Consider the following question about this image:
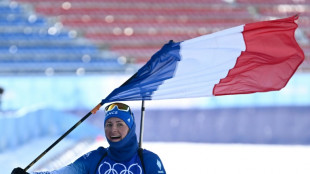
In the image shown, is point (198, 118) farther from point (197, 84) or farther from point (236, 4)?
point (197, 84)

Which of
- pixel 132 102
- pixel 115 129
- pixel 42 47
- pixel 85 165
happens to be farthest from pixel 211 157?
pixel 42 47

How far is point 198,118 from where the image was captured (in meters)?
14.6

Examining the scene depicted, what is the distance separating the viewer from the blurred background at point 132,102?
11844 millimetres

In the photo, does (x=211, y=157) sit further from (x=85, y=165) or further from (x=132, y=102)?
(x=85, y=165)

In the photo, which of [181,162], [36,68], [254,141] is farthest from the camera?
[36,68]

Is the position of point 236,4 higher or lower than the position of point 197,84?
higher

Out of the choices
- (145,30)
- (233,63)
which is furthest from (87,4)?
(233,63)

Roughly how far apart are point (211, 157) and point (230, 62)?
253 inches

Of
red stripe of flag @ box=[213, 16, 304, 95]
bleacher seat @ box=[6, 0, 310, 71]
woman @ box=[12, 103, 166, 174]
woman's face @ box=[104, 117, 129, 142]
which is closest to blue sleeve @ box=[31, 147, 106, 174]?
woman @ box=[12, 103, 166, 174]

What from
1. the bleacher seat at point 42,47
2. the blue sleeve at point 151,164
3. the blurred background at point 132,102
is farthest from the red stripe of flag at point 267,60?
the bleacher seat at point 42,47

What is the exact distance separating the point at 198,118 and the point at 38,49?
615cm

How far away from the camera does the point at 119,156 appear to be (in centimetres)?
435

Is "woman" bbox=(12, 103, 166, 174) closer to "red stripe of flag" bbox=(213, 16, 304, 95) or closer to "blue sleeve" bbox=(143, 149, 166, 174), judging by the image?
"blue sleeve" bbox=(143, 149, 166, 174)

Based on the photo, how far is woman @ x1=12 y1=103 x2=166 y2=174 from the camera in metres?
4.29
